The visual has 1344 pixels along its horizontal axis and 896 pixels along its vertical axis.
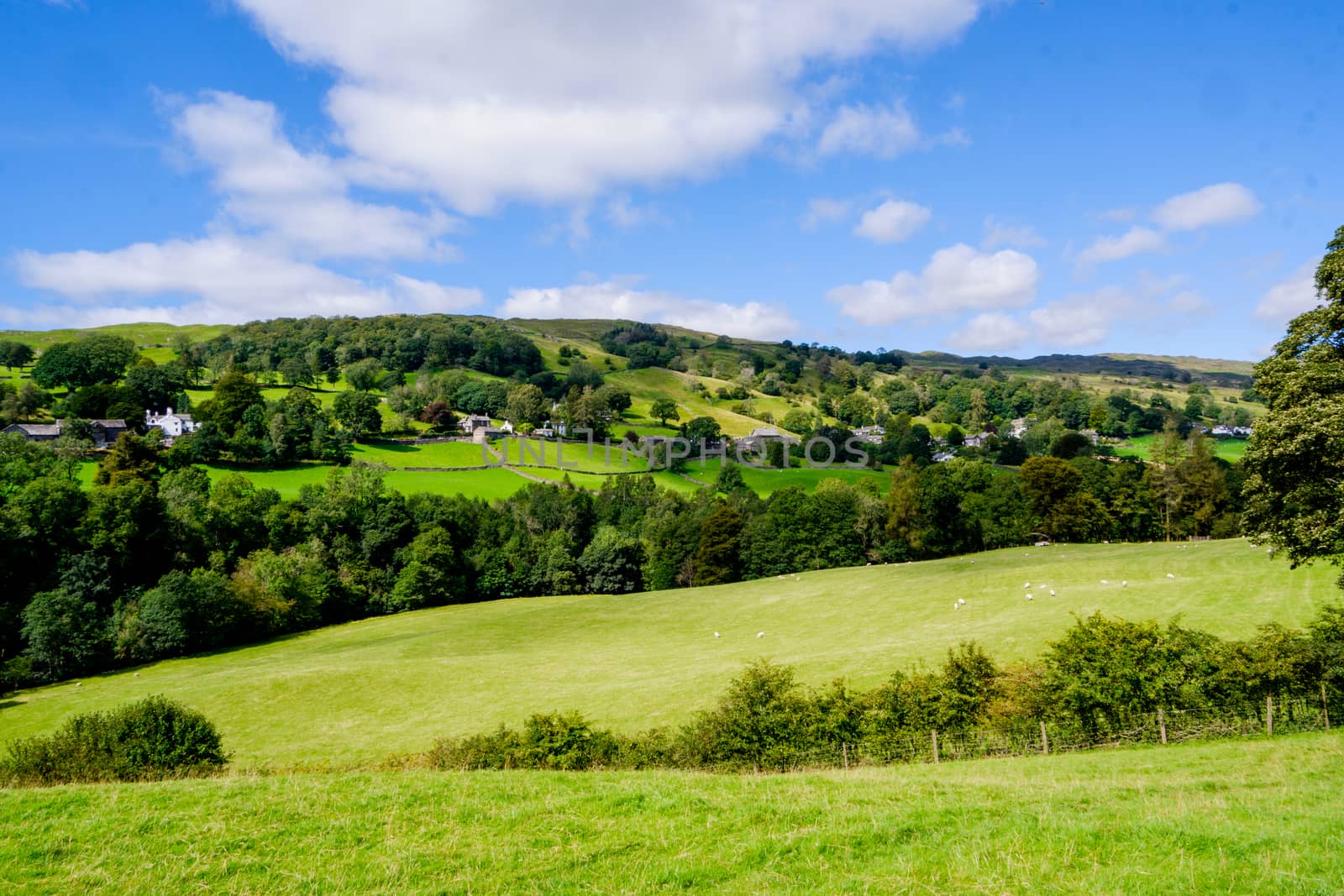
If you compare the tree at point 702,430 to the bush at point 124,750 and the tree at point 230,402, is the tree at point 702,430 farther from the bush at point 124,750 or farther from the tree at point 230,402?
the bush at point 124,750

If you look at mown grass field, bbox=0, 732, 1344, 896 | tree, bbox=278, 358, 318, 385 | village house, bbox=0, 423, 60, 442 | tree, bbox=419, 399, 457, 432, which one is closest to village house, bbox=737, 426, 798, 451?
tree, bbox=419, 399, 457, 432

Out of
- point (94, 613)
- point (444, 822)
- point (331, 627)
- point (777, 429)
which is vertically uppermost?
point (777, 429)

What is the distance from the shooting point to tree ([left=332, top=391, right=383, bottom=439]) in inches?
5118

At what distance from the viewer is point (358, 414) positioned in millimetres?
130875

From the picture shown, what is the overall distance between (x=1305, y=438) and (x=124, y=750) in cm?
3805

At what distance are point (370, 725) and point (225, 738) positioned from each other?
7.54 meters

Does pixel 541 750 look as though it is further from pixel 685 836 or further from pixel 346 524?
pixel 346 524

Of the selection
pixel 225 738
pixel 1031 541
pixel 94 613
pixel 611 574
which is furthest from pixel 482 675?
pixel 1031 541

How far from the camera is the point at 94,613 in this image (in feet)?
206

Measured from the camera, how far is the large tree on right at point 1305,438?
19.7 metres

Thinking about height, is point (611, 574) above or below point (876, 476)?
below

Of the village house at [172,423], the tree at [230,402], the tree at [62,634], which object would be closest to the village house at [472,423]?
the tree at [230,402]

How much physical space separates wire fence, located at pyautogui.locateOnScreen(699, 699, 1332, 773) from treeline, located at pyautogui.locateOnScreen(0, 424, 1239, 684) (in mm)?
62208

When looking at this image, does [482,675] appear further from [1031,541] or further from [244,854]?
[1031,541]
